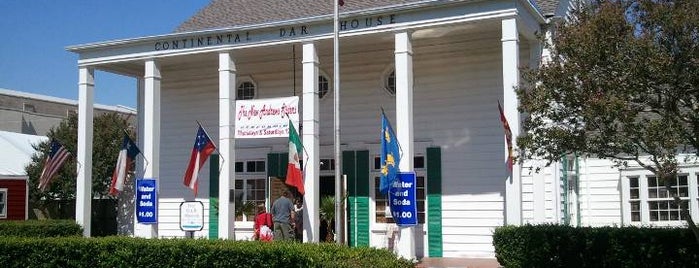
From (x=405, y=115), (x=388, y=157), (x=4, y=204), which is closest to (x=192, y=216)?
(x=388, y=157)

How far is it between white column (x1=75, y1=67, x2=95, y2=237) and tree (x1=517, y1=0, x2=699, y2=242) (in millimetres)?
13030

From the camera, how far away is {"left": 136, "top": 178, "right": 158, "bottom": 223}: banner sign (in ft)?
59.5

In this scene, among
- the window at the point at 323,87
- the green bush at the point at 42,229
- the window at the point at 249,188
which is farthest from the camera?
the window at the point at 249,188

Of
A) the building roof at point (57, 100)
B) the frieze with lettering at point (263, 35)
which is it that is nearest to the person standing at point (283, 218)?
the frieze with lettering at point (263, 35)

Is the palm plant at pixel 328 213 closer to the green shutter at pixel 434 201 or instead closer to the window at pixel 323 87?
the green shutter at pixel 434 201

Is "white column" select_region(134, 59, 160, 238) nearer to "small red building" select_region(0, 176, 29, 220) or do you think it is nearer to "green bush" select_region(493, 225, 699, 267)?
"green bush" select_region(493, 225, 699, 267)

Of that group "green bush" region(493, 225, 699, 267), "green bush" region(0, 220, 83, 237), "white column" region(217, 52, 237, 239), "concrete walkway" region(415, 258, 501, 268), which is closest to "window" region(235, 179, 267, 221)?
"white column" region(217, 52, 237, 239)

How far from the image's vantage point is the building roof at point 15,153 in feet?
97.9

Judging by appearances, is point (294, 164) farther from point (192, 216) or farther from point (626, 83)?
point (626, 83)

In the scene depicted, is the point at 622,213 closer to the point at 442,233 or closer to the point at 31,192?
the point at 442,233

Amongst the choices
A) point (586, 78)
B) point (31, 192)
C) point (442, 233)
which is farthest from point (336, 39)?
point (31, 192)

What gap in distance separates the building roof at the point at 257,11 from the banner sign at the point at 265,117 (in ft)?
9.14

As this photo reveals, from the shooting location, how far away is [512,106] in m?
14.6

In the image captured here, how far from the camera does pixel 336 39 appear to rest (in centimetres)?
1538
